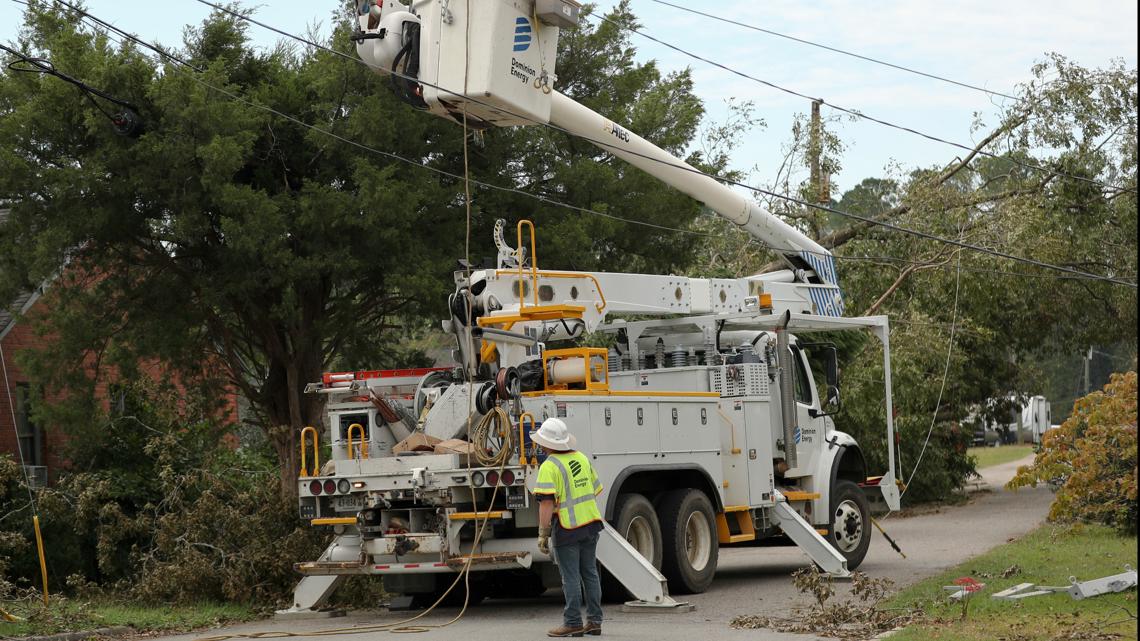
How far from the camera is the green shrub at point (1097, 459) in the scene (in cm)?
1460

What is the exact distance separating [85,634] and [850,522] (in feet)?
28.9

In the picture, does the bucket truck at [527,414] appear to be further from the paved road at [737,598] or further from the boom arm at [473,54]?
the paved road at [737,598]

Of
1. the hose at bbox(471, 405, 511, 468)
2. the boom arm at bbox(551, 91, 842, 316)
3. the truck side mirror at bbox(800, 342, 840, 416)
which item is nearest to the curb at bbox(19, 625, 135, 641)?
the hose at bbox(471, 405, 511, 468)

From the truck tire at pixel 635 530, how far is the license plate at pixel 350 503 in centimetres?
229

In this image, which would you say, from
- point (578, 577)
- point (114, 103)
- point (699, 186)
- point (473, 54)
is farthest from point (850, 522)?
point (114, 103)

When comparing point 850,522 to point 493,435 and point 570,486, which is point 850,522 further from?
point 570,486

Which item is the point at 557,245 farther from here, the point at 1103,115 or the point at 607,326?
the point at 1103,115

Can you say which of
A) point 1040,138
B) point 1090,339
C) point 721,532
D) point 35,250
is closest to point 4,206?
point 35,250

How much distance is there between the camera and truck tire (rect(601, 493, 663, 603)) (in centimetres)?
1301

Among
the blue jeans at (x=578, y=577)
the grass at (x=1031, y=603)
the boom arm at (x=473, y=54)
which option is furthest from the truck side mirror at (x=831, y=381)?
the blue jeans at (x=578, y=577)

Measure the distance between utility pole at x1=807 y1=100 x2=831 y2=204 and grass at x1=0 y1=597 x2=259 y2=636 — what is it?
54.8 ft

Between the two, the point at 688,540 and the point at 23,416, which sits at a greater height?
the point at 23,416

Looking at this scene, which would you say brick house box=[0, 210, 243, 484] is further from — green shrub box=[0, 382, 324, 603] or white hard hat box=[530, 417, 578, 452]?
white hard hat box=[530, 417, 578, 452]

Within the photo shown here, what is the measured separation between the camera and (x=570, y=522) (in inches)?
431
